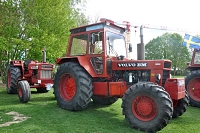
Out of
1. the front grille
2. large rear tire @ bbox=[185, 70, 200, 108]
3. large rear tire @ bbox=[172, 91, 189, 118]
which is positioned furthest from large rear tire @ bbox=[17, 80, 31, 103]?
large rear tire @ bbox=[185, 70, 200, 108]

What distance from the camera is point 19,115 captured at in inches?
212

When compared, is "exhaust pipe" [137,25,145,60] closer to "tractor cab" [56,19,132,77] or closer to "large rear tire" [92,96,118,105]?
"tractor cab" [56,19,132,77]

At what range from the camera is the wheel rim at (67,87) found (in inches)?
244

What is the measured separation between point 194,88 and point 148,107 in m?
3.76

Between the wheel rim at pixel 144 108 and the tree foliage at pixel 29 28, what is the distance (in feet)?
29.3

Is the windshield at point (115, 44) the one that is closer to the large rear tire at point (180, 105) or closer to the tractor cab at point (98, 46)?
the tractor cab at point (98, 46)

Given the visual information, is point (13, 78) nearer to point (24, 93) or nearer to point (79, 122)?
point (24, 93)

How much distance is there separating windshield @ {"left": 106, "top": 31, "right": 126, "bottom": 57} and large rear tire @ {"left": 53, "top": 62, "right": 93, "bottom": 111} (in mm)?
976

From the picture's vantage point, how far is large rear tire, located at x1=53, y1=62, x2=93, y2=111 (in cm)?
561

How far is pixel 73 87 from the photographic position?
6188mm

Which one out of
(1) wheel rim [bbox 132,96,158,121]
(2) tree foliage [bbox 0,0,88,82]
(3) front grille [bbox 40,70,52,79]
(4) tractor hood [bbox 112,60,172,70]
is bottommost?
(1) wheel rim [bbox 132,96,158,121]

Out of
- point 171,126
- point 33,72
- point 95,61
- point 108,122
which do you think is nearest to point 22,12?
point 33,72

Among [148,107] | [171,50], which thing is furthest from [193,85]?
[171,50]

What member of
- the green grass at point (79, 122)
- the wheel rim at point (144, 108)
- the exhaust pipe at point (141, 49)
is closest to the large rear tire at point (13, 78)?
the green grass at point (79, 122)
